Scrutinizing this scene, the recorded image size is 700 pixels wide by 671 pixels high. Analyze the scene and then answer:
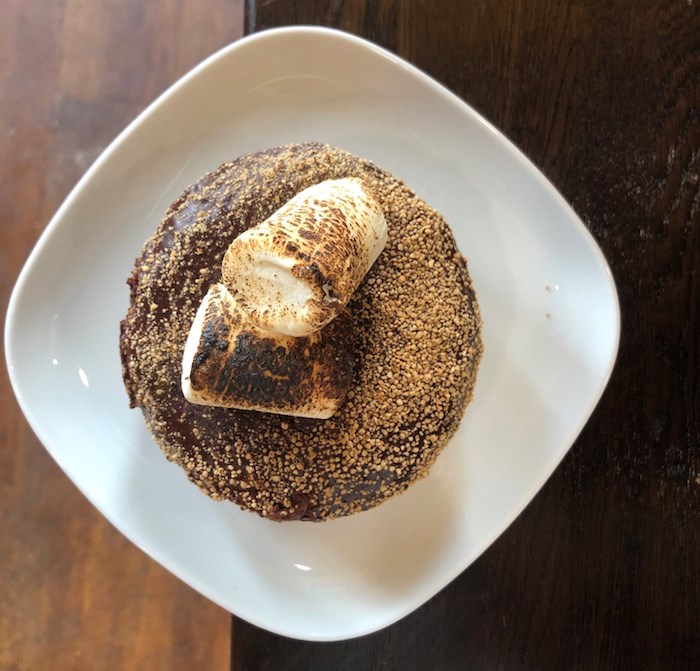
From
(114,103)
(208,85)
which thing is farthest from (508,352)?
(114,103)

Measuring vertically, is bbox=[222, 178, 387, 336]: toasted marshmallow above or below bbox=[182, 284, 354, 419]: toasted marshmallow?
above

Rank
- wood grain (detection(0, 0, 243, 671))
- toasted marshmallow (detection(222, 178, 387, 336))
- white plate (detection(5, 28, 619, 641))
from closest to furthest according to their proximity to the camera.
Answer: toasted marshmallow (detection(222, 178, 387, 336)), white plate (detection(5, 28, 619, 641)), wood grain (detection(0, 0, 243, 671))

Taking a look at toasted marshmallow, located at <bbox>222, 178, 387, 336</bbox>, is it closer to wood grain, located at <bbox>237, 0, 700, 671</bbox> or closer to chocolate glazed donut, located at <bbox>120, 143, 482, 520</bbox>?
chocolate glazed donut, located at <bbox>120, 143, 482, 520</bbox>

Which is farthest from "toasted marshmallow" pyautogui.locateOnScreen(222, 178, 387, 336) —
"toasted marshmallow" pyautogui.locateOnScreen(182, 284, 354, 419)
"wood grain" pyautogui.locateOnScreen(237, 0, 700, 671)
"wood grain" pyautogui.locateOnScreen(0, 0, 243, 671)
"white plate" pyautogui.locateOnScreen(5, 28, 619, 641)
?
"wood grain" pyautogui.locateOnScreen(0, 0, 243, 671)

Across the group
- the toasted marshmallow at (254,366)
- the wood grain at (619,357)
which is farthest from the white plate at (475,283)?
the toasted marshmallow at (254,366)

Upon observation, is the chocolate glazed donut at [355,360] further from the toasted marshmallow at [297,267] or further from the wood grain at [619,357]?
the wood grain at [619,357]

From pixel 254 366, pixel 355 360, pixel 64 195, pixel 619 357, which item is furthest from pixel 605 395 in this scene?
pixel 64 195

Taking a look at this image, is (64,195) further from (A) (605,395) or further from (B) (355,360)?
(A) (605,395)

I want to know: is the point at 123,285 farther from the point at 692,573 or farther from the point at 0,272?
the point at 692,573
